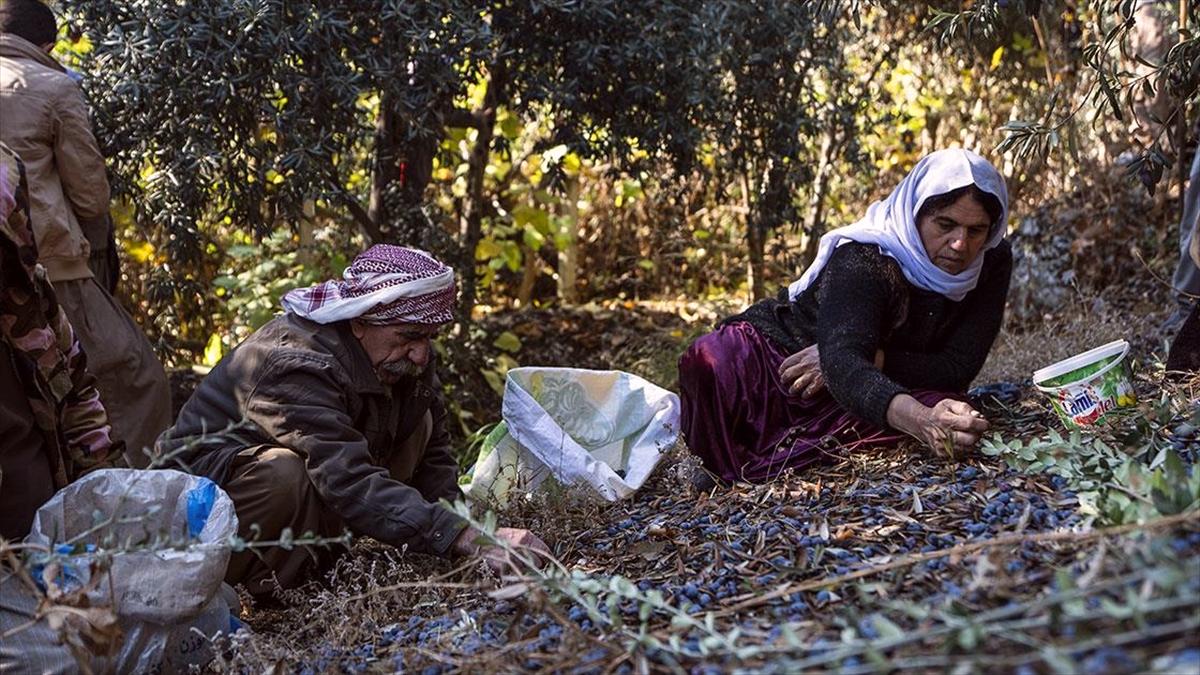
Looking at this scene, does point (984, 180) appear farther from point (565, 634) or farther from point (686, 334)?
point (686, 334)

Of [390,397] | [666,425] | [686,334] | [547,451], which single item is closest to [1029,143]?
[666,425]

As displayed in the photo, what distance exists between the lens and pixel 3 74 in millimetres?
4742

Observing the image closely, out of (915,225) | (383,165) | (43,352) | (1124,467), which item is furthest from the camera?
(383,165)

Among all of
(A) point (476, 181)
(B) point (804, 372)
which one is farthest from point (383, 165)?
(B) point (804, 372)

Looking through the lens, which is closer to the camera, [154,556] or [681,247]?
[154,556]

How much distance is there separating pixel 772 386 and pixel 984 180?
0.90 metres

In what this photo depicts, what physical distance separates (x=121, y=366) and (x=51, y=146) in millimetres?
897

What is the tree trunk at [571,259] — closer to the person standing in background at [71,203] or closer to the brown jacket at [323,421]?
the person standing in background at [71,203]

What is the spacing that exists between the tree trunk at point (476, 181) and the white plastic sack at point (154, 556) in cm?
303

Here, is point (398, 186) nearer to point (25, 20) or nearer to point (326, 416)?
point (25, 20)

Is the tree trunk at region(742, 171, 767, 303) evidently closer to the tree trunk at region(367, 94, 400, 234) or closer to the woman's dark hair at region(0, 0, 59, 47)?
the tree trunk at region(367, 94, 400, 234)

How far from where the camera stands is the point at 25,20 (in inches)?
194

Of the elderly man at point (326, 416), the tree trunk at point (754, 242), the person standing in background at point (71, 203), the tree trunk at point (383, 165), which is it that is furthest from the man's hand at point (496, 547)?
the tree trunk at point (754, 242)

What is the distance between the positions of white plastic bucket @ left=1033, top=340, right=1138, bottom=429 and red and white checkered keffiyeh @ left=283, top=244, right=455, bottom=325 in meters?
1.68
